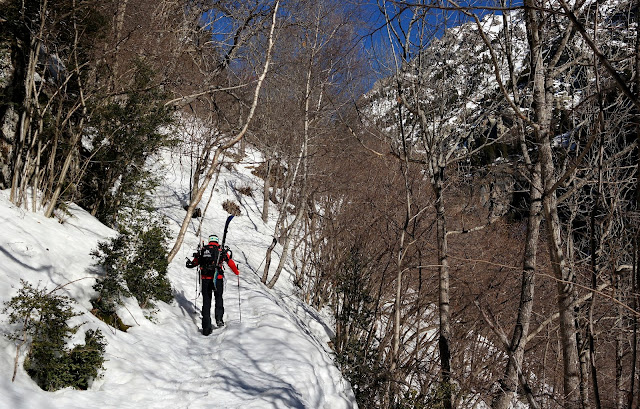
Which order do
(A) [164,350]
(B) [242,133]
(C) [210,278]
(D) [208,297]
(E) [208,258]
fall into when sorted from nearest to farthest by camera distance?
Result: (A) [164,350]
(D) [208,297]
(C) [210,278]
(E) [208,258]
(B) [242,133]

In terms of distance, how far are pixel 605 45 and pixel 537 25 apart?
1.78m

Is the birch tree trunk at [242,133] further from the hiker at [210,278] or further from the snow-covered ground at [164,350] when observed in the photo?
the snow-covered ground at [164,350]

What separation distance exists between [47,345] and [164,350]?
219 cm

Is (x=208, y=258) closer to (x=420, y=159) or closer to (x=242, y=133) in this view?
(x=242, y=133)

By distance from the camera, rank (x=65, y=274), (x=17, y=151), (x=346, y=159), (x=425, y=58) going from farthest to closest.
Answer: (x=346, y=159), (x=17, y=151), (x=425, y=58), (x=65, y=274)

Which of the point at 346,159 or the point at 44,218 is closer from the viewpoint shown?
the point at 44,218

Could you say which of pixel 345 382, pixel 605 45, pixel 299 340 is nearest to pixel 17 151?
pixel 299 340

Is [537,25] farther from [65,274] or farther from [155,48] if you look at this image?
[155,48]

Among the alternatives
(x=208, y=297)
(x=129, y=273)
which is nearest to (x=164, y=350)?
(x=208, y=297)

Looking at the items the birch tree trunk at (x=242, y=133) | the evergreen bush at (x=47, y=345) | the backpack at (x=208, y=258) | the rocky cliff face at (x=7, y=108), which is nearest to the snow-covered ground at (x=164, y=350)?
the evergreen bush at (x=47, y=345)

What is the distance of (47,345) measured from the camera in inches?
155

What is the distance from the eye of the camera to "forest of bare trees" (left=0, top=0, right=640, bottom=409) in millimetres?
3908

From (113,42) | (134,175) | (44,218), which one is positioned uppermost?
(113,42)

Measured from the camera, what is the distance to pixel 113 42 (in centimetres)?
897
